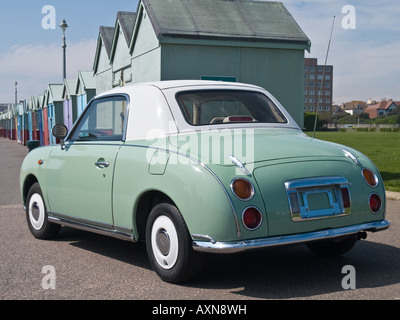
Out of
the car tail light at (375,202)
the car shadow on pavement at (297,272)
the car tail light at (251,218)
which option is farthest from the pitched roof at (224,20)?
the car tail light at (251,218)

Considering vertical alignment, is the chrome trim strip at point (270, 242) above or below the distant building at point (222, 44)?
below

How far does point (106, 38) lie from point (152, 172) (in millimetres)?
18105

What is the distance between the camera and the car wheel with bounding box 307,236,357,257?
A: 542 centimetres

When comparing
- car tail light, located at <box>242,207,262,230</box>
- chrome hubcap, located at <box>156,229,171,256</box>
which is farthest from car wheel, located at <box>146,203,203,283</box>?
car tail light, located at <box>242,207,262,230</box>

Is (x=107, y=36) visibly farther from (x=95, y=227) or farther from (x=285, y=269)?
(x=285, y=269)

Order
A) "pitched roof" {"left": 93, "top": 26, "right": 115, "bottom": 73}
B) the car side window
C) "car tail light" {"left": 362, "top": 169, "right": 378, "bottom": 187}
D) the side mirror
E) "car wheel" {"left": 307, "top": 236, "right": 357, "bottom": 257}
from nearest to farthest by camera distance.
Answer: "car tail light" {"left": 362, "top": 169, "right": 378, "bottom": 187} < "car wheel" {"left": 307, "top": 236, "right": 357, "bottom": 257} < the car side window < the side mirror < "pitched roof" {"left": 93, "top": 26, "right": 115, "bottom": 73}

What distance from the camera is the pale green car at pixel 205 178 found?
4262mm

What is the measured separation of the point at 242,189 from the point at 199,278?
94 centimetres

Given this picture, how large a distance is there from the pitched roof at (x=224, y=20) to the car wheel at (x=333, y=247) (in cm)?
953

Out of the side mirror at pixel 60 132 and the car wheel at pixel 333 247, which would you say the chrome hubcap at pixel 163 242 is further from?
the side mirror at pixel 60 132

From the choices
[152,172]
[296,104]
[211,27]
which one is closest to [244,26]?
[211,27]

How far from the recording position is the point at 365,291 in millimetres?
4344

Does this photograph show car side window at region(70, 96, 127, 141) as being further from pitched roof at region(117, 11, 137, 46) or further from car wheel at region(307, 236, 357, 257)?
pitched roof at region(117, 11, 137, 46)

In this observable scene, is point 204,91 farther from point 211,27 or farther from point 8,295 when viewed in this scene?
point 211,27
